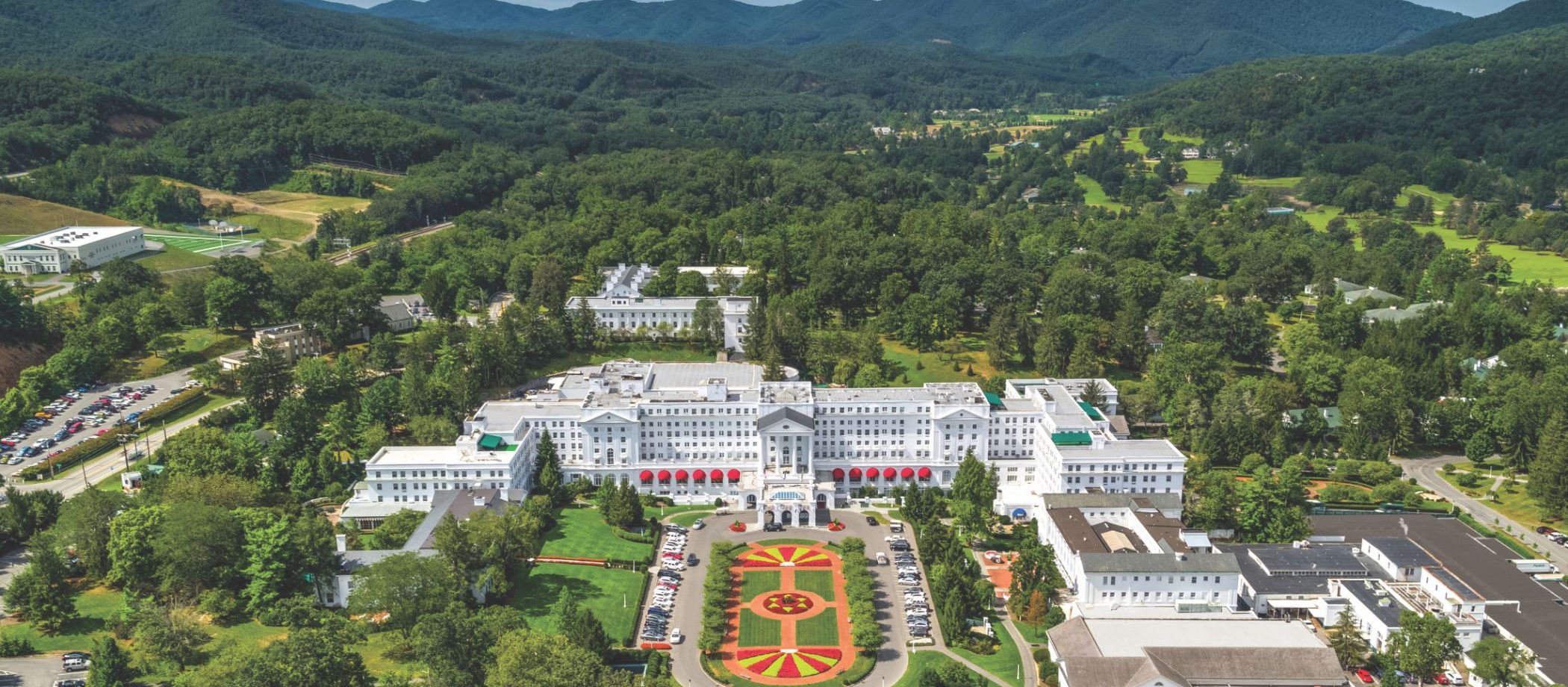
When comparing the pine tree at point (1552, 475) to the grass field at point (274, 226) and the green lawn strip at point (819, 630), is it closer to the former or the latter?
the green lawn strip at point (819, 630)

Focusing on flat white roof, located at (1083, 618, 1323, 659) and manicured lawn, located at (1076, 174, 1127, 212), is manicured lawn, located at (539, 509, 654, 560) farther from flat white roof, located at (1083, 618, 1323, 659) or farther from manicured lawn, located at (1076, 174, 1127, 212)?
manicured lawn, located at (1076, 174, 1127, 212)

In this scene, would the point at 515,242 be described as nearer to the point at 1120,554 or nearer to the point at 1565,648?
the point at 1120,554

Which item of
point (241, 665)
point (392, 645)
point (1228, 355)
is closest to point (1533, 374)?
point (1228, 355)

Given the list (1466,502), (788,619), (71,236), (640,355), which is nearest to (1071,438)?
(788,619)

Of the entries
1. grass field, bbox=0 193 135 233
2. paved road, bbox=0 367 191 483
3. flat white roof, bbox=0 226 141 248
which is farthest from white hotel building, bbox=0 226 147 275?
paved road, bbox=0 367 191 483

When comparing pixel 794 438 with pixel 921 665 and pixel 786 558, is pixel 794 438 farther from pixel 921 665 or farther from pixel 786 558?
pixel 921 665

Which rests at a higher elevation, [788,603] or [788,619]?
[788,603]
